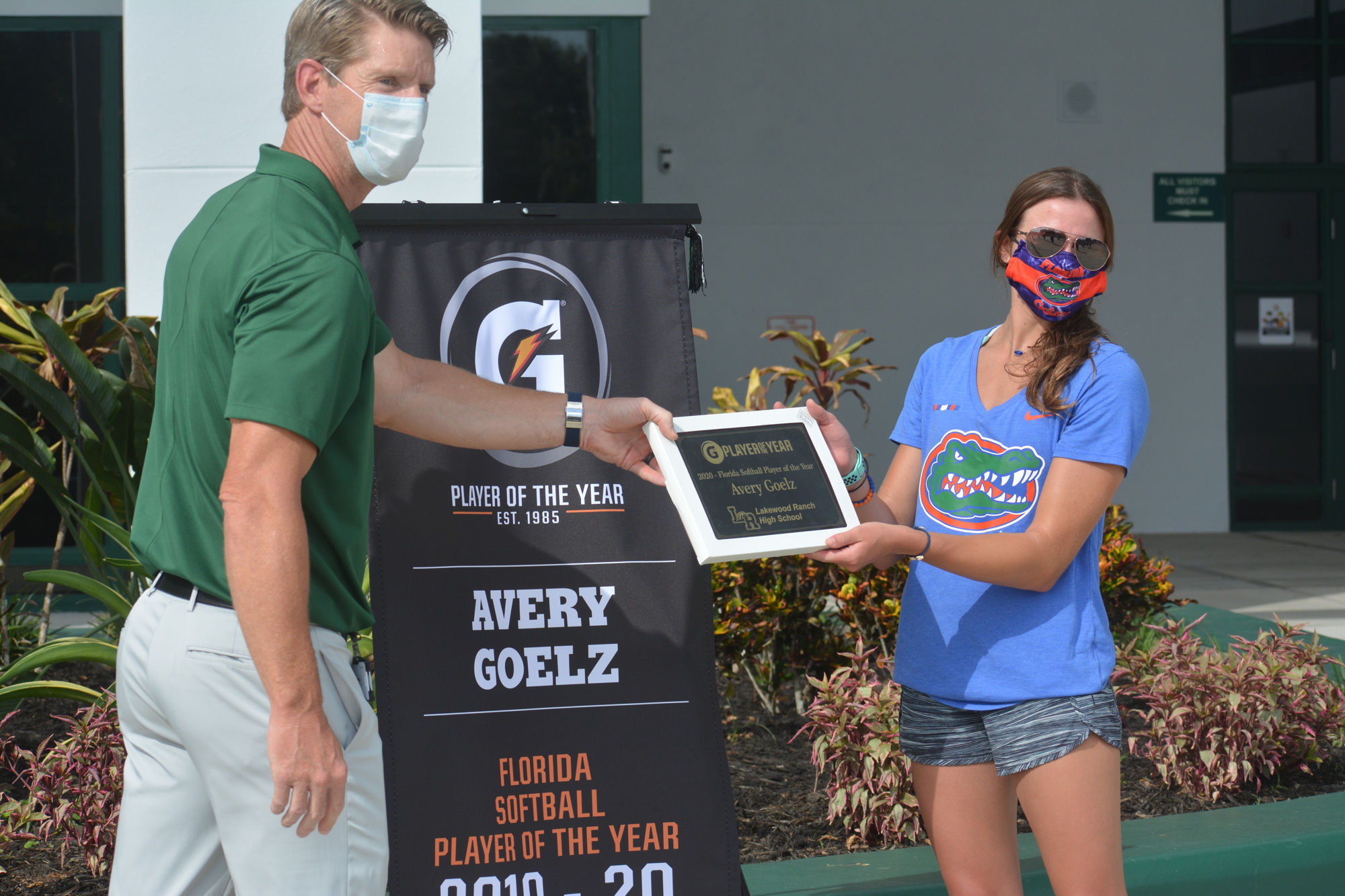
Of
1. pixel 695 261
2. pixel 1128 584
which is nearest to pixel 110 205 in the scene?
pixel 695 261

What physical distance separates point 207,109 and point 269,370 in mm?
3831

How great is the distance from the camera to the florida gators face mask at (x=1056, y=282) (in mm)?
2258

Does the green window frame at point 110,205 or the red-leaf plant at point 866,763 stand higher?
the green window frame at point 110,205

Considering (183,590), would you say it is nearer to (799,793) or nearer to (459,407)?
(459,407)

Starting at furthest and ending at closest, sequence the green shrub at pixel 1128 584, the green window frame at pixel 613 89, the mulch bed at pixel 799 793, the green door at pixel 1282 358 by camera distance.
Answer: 1. the green door at pixel 1282 358
2. the green window frame at pixel 613 89
3. the green shrub at pixel 1128 584
4. the mulch bed at pixel 799 793

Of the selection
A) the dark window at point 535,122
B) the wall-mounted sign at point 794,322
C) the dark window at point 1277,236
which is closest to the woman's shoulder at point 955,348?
the dark window at point 535,122

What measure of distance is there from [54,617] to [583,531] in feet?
16.6

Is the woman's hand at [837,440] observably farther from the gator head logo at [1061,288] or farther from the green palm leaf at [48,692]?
the green palm leaf at [48,692]

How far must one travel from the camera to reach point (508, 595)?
112 inches

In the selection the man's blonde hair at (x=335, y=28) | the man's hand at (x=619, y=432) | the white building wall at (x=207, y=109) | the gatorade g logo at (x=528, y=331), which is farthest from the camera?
the white building wall at (x=207, y=109)

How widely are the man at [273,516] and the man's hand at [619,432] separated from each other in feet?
2.42

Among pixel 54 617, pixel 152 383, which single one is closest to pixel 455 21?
pixel 152 383

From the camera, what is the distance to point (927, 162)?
37.4ft

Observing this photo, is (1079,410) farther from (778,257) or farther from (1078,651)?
(778,257)
